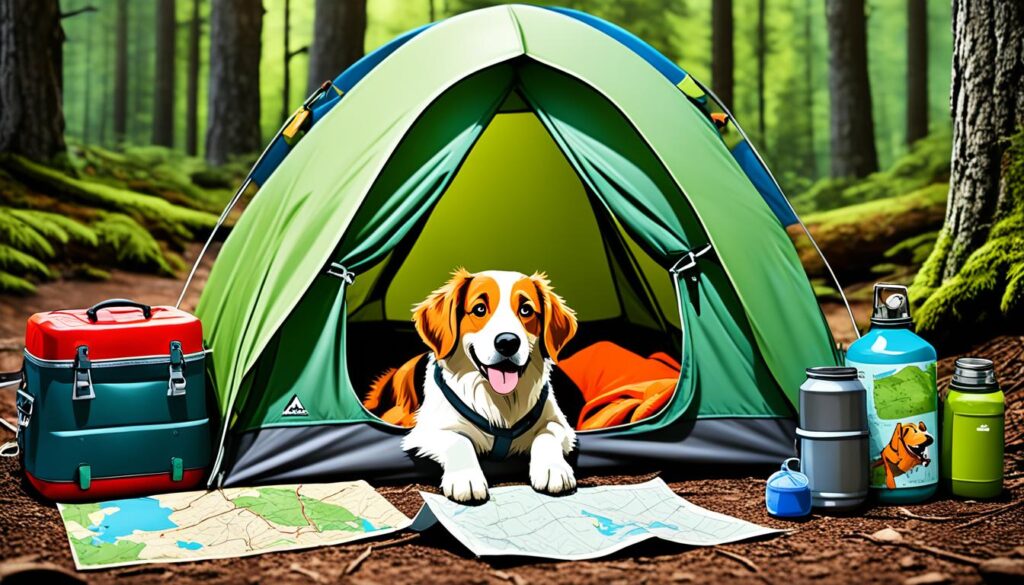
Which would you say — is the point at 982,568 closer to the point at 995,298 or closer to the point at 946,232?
the point at 995,298

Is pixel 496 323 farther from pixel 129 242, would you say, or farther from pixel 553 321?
pixel 129 242

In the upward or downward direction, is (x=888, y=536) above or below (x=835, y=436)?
below

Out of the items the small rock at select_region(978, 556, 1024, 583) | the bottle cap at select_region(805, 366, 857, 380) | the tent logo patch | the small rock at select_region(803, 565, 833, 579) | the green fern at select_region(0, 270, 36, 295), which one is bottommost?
the small rock at select_region(803, 565, 833, 579)

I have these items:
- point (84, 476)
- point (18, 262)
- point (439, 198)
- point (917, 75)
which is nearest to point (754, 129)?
point (917, 75)

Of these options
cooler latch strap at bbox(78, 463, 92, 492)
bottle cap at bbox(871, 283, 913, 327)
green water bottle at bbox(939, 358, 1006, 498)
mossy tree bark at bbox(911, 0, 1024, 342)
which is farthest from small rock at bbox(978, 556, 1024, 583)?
cooler latch strap at bbox(78, 463, 92, 492)

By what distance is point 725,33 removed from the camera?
12562 mm

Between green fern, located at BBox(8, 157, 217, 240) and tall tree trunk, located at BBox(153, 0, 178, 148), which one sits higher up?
tall tree trunk, located at BBox(153, 0, 178, 148)

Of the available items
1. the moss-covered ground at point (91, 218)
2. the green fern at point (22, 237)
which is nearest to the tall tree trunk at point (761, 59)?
the moss-covered ground at point (91, 218)

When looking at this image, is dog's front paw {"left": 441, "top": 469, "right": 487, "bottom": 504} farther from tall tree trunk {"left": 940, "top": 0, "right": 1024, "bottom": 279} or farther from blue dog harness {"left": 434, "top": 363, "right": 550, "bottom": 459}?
tall tree trunk {"left": 940, "top": 0, "right": 1024, "bottom": 279}

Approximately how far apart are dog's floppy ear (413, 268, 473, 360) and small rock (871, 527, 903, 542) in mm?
1492

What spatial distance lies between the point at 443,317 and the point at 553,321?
39 centimetres

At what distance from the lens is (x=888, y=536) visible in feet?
9.89

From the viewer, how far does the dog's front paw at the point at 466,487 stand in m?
3.28

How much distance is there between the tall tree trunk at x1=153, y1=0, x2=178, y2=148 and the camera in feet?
50.8
